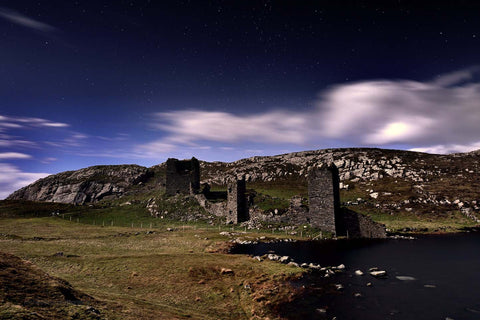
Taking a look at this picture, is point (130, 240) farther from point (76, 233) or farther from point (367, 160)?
point (367, 160)

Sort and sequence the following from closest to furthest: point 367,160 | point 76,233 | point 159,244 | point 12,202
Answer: point 159,244
point 76,233
point 12,202
point 367,160

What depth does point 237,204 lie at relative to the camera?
4941 cm

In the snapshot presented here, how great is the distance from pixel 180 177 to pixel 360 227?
45310mm

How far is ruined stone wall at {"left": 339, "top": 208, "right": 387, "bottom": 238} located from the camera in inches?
1437

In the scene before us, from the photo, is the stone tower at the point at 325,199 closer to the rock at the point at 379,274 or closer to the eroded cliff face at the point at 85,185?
the rock at the point at 379,274

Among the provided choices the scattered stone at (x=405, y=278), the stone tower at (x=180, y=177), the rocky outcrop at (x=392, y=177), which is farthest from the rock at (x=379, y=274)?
the stone tower at (x=180, y=177)

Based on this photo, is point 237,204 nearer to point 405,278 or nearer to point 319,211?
point 319,211

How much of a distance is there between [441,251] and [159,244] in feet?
106

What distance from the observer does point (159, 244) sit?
33.2 meters

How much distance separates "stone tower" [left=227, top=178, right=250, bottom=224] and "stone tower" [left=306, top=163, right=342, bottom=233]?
14.0 meters

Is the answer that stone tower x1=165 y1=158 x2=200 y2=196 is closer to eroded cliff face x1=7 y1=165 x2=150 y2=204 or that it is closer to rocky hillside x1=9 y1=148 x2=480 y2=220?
rocky hillside x1=9 y1=148 x2=480 y2=220

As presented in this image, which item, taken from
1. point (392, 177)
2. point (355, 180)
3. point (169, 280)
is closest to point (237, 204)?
point (169, 280)

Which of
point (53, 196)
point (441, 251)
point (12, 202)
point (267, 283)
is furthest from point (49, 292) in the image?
point (53, 196)

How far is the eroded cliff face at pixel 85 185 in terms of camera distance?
113 m
